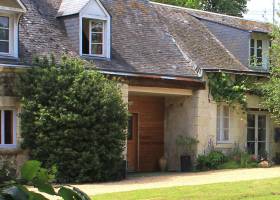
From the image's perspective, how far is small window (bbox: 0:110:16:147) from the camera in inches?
645

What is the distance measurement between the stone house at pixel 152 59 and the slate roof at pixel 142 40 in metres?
0.04

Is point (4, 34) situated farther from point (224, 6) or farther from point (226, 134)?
point (224, 6)

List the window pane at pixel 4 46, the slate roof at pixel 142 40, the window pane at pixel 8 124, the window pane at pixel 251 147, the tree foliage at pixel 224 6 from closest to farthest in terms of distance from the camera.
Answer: the window pane at pixel 8 124
the window pane at pixel 4 46
the slate roof at pixel 142 40
the window pane at pixel 251 147
the tree foliage at pixel 224 6

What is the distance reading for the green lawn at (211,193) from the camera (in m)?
11.6

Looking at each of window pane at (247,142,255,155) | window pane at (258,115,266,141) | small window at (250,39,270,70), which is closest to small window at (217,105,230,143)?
window pane at (247,142,255,155)

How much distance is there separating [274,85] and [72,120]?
8.89m

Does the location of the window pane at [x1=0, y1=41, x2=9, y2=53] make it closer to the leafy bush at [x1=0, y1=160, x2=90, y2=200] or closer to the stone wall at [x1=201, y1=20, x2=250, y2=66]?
the stone wall at [x1=201, y1=20, x2=250, y2=66]

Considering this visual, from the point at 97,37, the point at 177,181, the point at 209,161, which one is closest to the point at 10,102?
the point at 97,37

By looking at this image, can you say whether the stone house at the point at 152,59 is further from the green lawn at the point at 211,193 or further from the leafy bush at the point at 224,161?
the green lawn at the point at 211,193

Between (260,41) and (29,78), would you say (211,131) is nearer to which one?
(260,41)

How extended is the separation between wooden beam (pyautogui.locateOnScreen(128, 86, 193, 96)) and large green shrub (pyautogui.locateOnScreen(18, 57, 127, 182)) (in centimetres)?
265

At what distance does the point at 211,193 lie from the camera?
483 inches

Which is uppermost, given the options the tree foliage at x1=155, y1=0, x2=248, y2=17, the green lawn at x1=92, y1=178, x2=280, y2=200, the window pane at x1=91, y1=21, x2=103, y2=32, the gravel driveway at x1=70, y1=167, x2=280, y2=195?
the tree foliage at x1=155, y1=0, x2=248, y2=17

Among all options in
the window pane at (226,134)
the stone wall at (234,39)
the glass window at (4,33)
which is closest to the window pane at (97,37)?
the glass window at (4,33)
